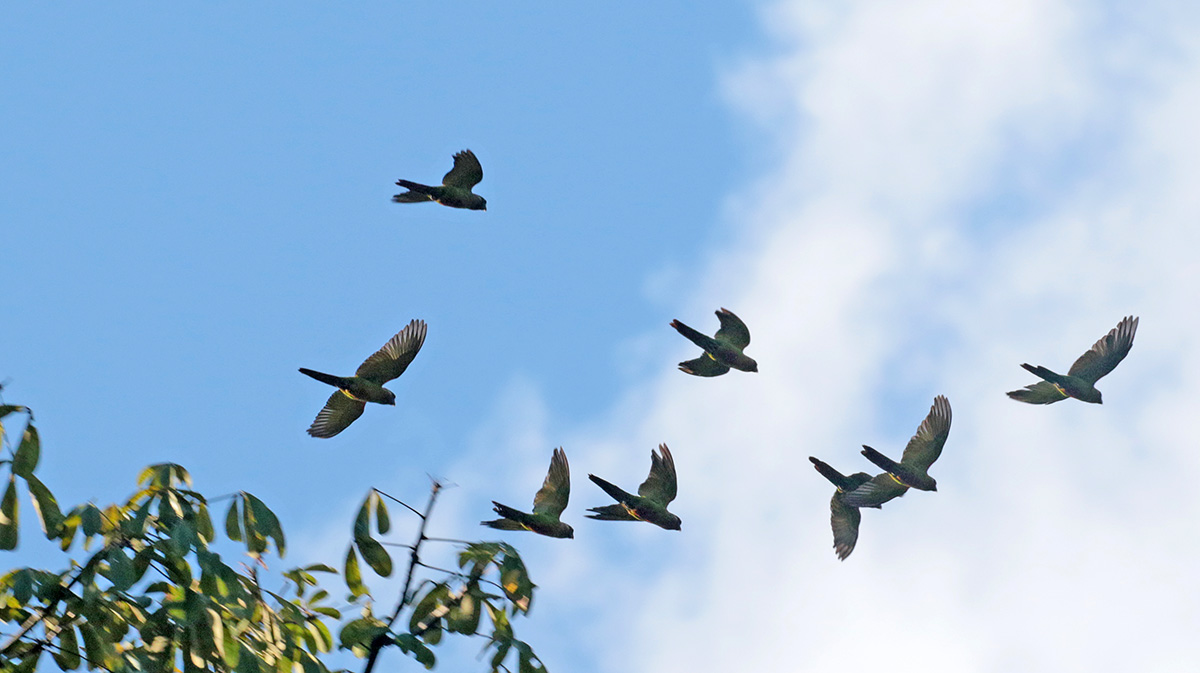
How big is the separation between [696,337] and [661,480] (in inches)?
72.5

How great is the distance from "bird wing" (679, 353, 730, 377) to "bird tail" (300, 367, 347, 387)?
3.99 meters

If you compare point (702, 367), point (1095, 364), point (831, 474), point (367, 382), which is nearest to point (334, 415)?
point (367, 382)

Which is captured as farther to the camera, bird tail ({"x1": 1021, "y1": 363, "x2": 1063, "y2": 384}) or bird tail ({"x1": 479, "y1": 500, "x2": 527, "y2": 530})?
bird tail ({"x1": 1021, "y1": 363, "x2": 1063, "y2": 384})

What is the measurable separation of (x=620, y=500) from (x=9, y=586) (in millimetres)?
6389

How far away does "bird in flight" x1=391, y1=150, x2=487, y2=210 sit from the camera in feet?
42.0

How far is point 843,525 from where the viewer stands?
14.3 m

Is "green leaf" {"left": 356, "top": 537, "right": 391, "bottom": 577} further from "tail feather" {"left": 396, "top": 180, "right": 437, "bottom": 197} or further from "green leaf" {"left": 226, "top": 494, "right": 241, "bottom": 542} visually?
"tail feather" {"left": 396, "top": 180, "right": 437, "bottom": 197}

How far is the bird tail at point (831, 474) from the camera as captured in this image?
13.2 meters

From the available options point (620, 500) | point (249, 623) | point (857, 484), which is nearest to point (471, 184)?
point (620, 500)

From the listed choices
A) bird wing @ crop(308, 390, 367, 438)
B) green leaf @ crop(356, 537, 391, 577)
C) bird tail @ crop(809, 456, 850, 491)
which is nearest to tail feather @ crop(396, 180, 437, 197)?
bird wing @ crop(308, 390, 367, 438)

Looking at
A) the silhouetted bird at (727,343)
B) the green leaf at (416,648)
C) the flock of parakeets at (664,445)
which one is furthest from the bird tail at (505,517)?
the green leaf at (416,648)

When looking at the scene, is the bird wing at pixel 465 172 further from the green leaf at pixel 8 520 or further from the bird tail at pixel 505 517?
the green leaf at pixel 8 520

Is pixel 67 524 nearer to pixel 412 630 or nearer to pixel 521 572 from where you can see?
pixel 412 630

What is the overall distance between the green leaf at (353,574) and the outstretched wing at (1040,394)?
10000 millimetres
